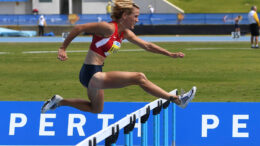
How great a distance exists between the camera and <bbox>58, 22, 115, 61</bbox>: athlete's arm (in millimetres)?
7062

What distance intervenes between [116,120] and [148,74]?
34.5ft

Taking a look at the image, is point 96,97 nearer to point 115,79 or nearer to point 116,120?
point 115,79

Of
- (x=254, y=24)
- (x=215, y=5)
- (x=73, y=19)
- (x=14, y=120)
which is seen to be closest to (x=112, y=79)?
(x=14, y=120)

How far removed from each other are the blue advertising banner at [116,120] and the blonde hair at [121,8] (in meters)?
2.50

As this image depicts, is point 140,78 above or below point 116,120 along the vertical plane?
above

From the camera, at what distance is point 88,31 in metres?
7.17

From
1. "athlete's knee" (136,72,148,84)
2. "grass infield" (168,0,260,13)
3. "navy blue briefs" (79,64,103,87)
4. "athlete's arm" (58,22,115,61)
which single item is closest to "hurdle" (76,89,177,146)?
"athlete's knee" (136,72,148,84)

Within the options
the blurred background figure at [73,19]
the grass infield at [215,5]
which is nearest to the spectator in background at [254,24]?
the blurred background figure at [73,19]

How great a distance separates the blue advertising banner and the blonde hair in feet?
8.20

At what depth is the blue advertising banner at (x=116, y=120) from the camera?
31.4 feet

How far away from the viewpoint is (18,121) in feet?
32.2

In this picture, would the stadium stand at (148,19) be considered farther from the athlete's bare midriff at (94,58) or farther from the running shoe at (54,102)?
the athlete's bare midriff at (94,58)

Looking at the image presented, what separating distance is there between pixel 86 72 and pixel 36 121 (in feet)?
8.76

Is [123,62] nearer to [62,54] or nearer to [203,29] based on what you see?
[62,54]
